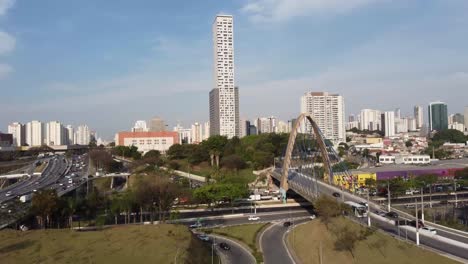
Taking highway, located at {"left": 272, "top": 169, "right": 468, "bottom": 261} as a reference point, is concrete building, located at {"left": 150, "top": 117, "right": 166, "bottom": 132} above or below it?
above

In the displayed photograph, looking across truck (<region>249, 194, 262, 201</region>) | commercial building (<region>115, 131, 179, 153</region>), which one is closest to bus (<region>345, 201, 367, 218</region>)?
truck (<region>249, 194, 262, 201</region>)

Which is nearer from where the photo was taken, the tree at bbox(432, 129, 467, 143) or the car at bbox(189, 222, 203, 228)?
the car at bbox(189, 222, 203, 228)

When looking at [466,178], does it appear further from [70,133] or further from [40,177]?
[70,133]

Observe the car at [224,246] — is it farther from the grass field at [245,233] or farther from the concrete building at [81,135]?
the concrete building at [81,135]

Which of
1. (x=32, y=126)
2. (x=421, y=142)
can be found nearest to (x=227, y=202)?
(x=421, y=142)

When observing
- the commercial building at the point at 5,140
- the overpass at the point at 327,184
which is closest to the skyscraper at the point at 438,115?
the overpass at the point at 327,184

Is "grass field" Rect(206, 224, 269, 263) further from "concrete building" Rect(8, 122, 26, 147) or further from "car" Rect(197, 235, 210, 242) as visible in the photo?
"concrete building" Rect(8, 122, 26, 147)
